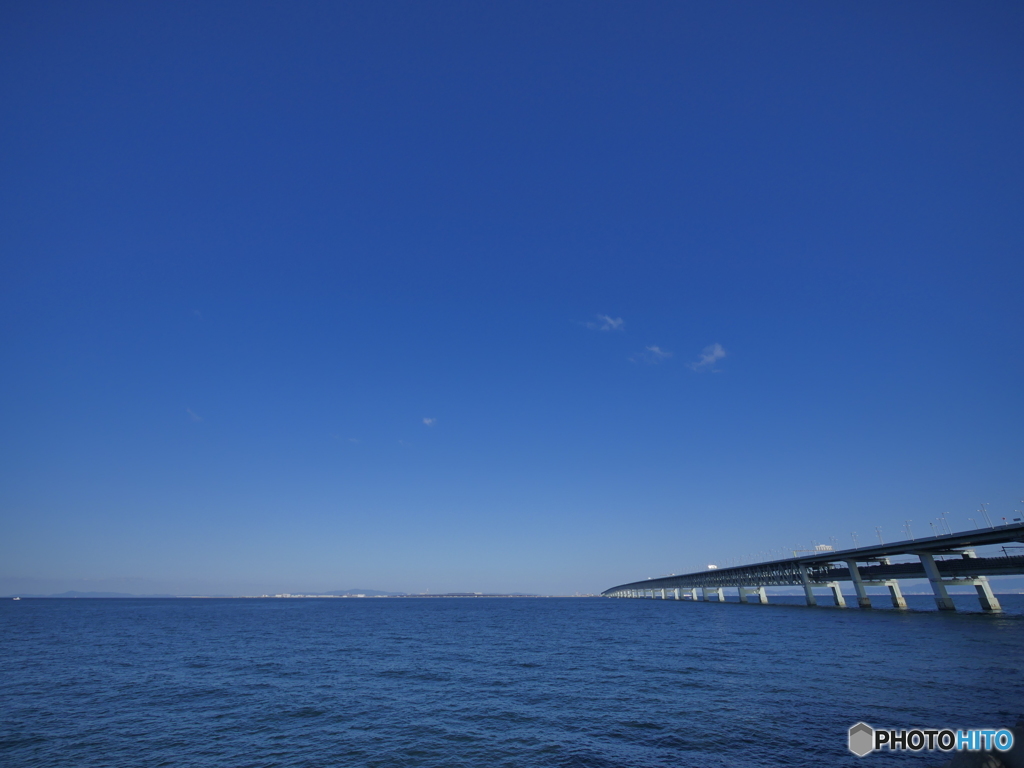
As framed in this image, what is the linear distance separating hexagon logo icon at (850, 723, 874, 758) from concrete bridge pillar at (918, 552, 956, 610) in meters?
71.8

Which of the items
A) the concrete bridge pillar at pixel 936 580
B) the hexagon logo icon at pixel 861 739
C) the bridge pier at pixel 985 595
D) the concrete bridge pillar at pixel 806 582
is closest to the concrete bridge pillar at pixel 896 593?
the concrete bridge pillar at pixel 936 580

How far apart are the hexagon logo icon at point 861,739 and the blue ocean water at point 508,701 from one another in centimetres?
62

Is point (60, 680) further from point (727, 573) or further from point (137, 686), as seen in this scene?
point (727, 573)

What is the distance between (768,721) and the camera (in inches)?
850

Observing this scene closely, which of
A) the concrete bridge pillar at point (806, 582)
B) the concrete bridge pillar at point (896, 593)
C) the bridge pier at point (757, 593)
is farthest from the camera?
the bridge pier at point (757, 593)

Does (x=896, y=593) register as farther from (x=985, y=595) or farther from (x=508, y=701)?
(x=508, y=701)

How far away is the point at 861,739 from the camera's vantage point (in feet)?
60.4

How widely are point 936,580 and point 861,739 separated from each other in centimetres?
7420

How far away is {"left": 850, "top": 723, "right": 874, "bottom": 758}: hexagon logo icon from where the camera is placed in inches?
696

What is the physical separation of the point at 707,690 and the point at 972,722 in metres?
12.3

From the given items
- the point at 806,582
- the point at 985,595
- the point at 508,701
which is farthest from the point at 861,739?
the point at 806,582

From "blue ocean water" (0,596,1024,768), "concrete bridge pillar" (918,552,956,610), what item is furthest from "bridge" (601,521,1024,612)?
"blue ocean water" (0,596,1024,768)

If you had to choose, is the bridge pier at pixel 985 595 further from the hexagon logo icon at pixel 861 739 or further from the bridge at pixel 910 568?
the hexagon logo icon at pixel 861 739

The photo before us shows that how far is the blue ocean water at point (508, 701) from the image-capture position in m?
19.0
